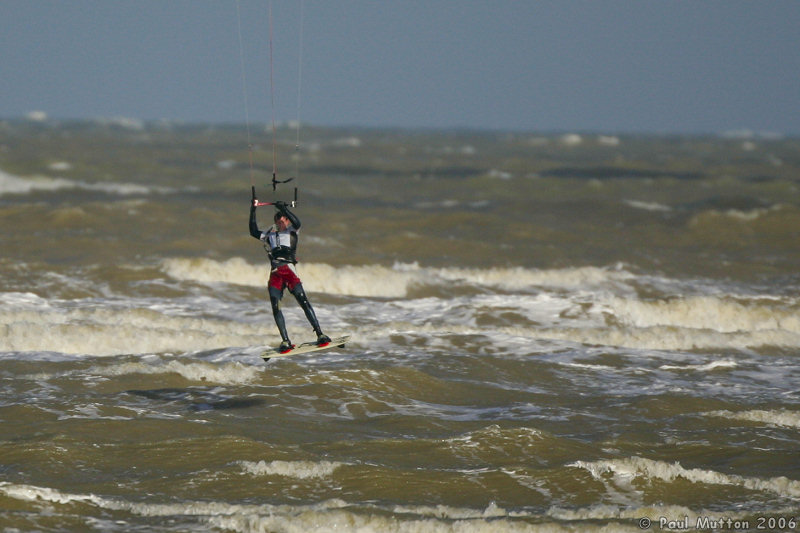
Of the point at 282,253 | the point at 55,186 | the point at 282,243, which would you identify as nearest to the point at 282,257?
the point at 282,253

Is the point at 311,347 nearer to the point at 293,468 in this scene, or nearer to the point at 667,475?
the point at 293,468

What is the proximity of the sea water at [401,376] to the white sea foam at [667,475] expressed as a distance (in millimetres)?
32

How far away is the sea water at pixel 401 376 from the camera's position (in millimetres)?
12180

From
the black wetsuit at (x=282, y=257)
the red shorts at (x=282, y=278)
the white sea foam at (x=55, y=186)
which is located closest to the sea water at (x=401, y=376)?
the black wetsuit at (x=282, y=257)

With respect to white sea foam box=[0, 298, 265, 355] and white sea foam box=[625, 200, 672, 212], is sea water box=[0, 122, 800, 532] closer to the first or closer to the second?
white sea foam box=[0, 298, 265, 355]

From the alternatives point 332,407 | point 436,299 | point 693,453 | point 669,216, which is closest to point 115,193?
point 669,216

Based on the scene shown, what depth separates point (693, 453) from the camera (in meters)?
14.3

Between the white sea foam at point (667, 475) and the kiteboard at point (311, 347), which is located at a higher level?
the kiteboard at point (311, 347)

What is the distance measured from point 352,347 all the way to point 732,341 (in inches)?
292

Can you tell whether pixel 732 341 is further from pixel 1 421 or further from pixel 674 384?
pixel 1 421

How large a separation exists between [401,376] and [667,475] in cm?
564

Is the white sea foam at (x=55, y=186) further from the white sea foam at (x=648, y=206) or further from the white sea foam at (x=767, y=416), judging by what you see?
the white sea foam at (x=767, y=416)

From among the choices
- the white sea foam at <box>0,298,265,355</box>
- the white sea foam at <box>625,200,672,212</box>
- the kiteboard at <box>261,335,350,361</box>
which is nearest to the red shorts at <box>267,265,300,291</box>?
the kiteboard at <box>261,335,350,361</box>

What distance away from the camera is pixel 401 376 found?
1803 cm
